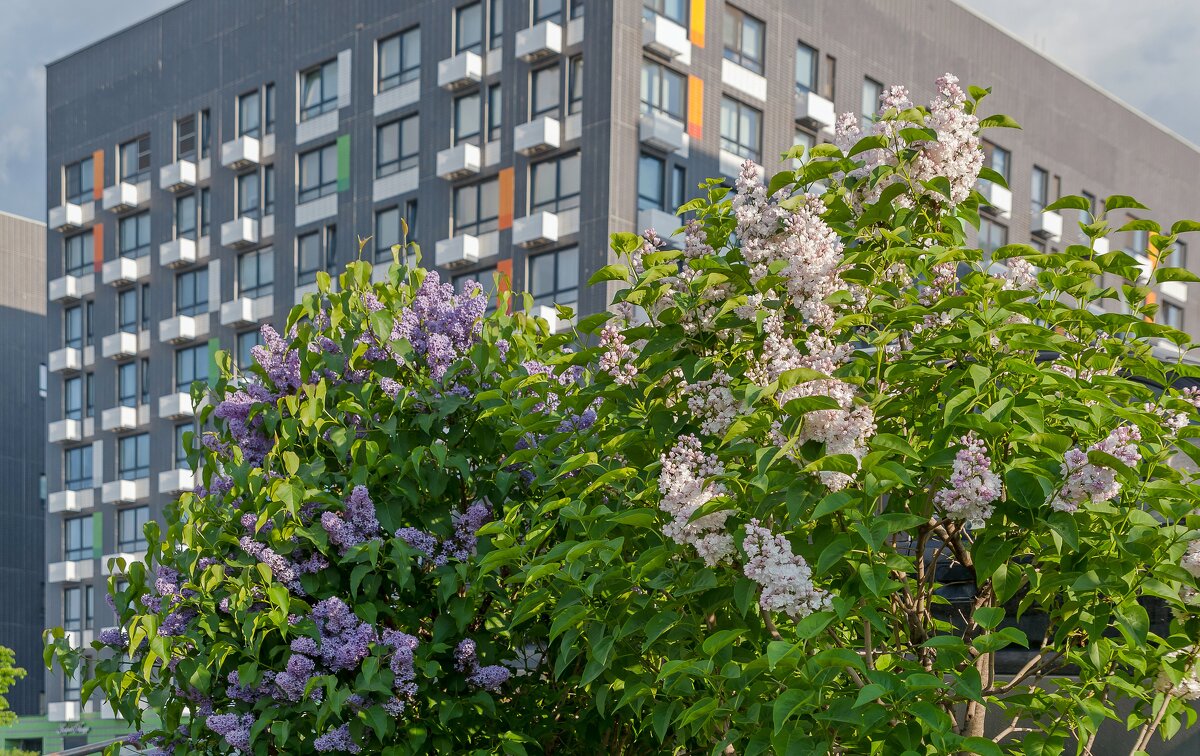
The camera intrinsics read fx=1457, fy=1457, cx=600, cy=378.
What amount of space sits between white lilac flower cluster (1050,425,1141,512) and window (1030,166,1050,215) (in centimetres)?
4773

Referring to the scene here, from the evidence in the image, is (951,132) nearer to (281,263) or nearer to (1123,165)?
(281,263)

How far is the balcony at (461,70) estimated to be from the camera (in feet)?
131

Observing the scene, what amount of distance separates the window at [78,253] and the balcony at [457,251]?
2025 centimetres

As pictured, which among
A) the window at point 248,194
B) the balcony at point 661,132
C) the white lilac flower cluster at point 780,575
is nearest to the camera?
the white lilac flower cluster at point 780,575

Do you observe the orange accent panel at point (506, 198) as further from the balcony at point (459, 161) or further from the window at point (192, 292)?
the window at point (192, 292)

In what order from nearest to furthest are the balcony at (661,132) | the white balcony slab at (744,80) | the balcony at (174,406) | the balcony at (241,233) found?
the balcony at (661,132), the white balcony slab at (744,80), the balcony at (241,233), the balcony at (174,406)

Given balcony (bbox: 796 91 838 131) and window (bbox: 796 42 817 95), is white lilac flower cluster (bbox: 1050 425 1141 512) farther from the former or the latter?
window (bbox: 796 42 817 95)

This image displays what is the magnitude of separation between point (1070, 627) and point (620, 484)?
1.95 m

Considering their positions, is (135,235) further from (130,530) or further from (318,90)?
(318,90)

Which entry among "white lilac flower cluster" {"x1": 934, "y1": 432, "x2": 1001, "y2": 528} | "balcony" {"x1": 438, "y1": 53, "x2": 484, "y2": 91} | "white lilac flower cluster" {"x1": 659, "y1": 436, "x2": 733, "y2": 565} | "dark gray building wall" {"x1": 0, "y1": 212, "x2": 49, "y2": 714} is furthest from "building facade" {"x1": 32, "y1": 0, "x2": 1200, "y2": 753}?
"white lilac flower cluster" {"x1": 934, "y1": 432, "x2": 1001, "y2": 528}

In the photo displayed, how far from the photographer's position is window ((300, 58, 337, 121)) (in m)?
45.2

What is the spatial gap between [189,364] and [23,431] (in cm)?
2595

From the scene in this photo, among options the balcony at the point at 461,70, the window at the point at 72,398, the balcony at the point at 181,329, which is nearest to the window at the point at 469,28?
the balcony at the point at 461,70

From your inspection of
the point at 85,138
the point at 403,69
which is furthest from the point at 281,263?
the point at 85,138
